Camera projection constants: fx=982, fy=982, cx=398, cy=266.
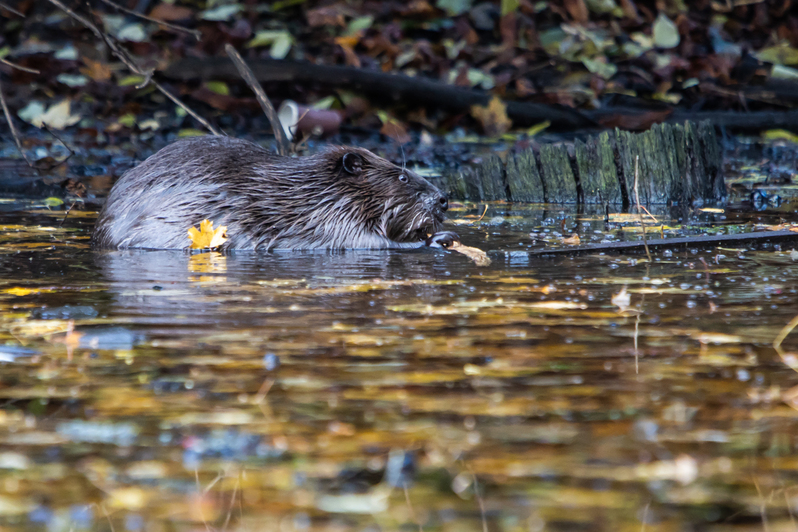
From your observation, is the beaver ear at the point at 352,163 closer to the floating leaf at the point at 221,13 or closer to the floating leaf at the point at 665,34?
the floating leaf at the point at 221,13

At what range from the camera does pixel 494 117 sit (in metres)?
11.2

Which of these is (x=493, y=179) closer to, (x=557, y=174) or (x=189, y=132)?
(x=557, y=174)

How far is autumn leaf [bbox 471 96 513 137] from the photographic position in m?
11.1

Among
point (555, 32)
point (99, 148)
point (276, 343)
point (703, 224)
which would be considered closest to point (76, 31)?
point (99, 148)

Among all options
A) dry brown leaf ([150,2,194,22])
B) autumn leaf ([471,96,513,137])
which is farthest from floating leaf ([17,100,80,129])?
autumn leaf ([471,96,513,137])

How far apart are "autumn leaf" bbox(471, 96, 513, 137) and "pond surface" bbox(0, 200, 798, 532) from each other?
7172mm

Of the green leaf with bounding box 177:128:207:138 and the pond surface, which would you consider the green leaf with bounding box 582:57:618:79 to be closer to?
the green leaf with bounding box 177:128:207:138

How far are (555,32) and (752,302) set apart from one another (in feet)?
37.0

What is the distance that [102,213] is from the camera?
222 inches

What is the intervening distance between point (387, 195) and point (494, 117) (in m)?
5.37

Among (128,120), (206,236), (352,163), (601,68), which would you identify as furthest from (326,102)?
A: (206,236)

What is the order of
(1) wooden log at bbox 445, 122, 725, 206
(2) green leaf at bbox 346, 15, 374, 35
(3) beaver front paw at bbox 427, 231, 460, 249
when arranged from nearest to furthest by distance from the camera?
(3) beaver front paw at bbox 427, 231, 460, 249, (1) wooden log at bbox 445, 122, 725, 206, (2) green leaf at bbox 346, 15, 374, 35

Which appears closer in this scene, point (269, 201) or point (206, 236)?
point (206, 236)

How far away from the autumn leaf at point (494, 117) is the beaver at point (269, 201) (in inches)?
201
